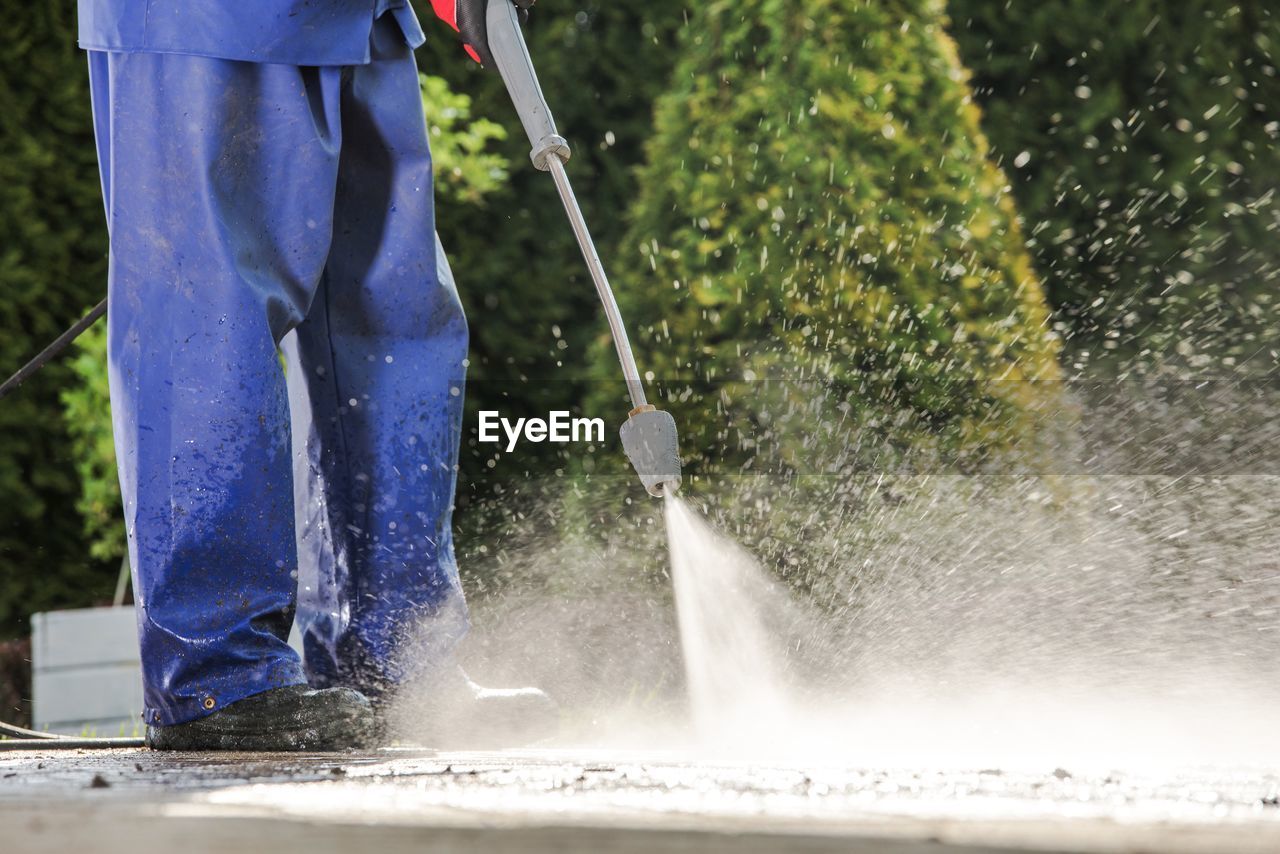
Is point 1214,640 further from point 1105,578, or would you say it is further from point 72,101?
point 72,101

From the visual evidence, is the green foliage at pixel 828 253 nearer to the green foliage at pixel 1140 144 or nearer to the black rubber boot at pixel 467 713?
the green foliage at pixel 1140 144

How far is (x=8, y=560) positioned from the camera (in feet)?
16.7

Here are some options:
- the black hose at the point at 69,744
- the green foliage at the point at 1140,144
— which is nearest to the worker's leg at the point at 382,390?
the black hose at the point at 69,744

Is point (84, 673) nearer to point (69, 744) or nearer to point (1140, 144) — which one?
point (69, 744)

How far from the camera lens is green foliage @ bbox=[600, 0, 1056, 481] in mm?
4055

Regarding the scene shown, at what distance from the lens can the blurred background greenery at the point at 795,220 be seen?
4.18 m

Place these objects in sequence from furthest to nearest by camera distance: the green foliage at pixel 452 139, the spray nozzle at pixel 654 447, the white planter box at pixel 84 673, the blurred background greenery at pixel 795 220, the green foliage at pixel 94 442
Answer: the green foliage at pixel 452 139
the green foliage at pixel 94 442
the blurred background greenery at pixel 795 220
the white planter box at pixel 84 673
the spray nozzle at pixel 654 447

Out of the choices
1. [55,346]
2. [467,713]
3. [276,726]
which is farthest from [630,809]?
[55,346]

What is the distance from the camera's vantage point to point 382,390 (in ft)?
8.45

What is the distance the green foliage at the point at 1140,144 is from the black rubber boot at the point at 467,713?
3.75m

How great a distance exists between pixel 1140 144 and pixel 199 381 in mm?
4668

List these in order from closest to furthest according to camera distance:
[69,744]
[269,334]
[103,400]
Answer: [269,334]
[69,744]
[103,400]

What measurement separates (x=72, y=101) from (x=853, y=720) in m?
3.81

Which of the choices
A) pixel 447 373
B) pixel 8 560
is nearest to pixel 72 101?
pixel 8 560
